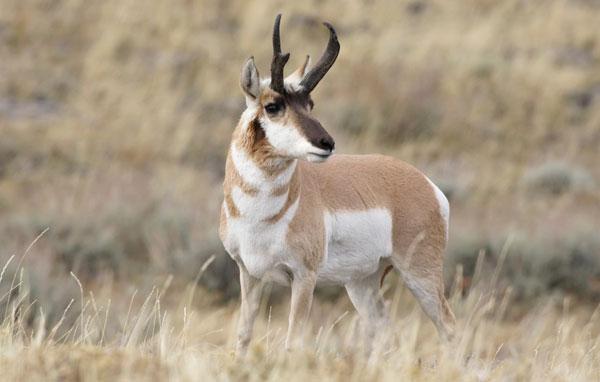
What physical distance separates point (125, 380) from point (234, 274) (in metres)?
7.10

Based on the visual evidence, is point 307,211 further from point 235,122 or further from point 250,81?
point 235,122

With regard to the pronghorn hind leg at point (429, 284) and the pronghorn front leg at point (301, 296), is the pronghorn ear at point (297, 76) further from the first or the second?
the pronghorn hind leg at point (429, 284)

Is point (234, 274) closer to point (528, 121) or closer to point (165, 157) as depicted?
point (165, 157)

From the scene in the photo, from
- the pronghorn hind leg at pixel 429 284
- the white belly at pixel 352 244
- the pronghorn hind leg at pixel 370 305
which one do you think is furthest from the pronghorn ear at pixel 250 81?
the pronghorn hind leg at pixel 370 305

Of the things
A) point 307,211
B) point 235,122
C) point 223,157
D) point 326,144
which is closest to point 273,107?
point 326,144

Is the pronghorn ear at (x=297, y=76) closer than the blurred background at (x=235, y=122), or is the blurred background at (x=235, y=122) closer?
the pronghorn ear at (x=297, y=76)

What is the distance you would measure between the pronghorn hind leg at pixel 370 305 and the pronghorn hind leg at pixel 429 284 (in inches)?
9.2

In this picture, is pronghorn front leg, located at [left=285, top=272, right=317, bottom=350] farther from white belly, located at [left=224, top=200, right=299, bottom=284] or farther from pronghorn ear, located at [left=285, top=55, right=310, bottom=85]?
pronghorn ear, located at [left=285, top=55, right=310, bottom=85]

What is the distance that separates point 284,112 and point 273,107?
0.21 ft

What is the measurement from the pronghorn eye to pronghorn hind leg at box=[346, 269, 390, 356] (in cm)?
165

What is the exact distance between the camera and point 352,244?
21.7 ft

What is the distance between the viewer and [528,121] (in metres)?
18.8

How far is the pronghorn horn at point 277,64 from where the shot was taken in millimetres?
5906

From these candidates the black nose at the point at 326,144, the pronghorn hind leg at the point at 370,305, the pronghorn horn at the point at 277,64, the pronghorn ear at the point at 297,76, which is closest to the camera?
the black nose at the point at 326,144
